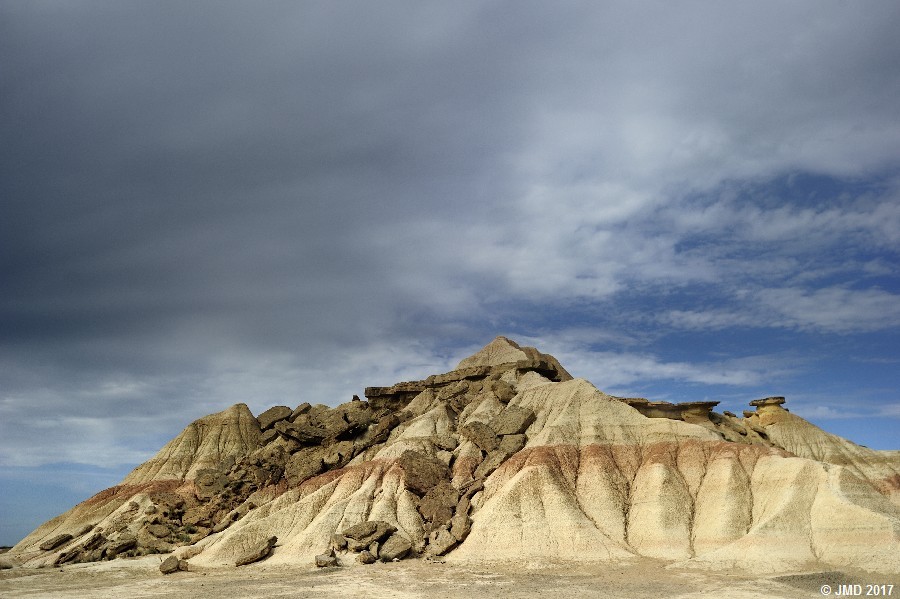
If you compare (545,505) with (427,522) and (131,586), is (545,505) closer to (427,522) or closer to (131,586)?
(427,522)

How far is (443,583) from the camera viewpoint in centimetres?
3847

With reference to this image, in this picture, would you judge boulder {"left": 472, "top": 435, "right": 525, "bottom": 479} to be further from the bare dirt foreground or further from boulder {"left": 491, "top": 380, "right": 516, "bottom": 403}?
the bare dirt foreground

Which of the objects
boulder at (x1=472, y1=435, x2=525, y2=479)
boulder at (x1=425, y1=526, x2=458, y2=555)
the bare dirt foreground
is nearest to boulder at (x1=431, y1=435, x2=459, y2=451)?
boulder at (x1=472, y1=435, x2=525, y2=479)

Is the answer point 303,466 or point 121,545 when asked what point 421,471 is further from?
point 121,545

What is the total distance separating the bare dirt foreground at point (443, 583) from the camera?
34.8 metres

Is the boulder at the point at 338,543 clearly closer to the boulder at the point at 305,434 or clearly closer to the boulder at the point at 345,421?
the boulder at the point at 345,421

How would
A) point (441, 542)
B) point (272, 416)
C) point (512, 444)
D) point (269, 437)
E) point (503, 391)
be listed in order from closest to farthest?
point (441, 542) → point (512, 444) → point (503, 391) → point (269, 437) → point (272, 416)

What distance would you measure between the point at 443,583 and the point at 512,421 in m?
23.5

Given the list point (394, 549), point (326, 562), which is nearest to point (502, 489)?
point (394, 549)

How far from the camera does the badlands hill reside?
44.0m

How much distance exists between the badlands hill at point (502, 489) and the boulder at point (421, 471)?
0.12 m

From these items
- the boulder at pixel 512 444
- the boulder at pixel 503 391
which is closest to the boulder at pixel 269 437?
the boulder at pixel 503 391

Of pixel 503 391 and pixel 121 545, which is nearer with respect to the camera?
pixel 121 545

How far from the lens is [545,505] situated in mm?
49156
